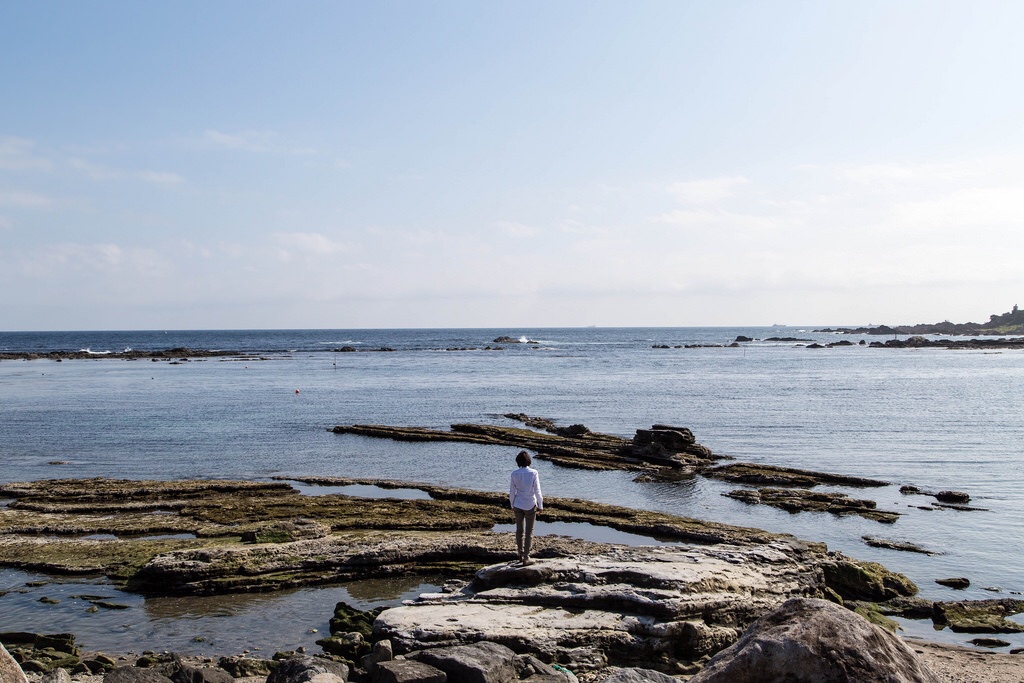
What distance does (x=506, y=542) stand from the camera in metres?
19.8

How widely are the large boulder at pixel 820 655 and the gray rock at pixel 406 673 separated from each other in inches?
164

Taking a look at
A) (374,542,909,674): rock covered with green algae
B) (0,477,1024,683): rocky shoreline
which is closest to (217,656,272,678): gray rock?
(0,477,1024,683): rocky shoreline

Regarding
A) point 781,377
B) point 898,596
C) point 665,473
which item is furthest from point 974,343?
point 898,596

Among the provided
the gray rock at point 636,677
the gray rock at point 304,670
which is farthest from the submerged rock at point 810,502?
the gray rock at point 304,670

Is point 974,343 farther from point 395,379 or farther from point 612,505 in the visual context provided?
point 612,505

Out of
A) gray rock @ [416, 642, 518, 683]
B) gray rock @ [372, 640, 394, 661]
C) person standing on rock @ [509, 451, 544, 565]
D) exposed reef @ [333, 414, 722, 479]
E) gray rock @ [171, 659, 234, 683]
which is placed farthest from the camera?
exposed reef @ [333, 414, 722, 479]

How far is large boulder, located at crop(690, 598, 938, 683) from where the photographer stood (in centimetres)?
773

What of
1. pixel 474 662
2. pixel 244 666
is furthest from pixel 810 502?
pixel 244 666

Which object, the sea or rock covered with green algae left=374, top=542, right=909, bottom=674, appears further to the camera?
the sea

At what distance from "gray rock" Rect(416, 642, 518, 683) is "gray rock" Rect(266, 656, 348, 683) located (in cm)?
122

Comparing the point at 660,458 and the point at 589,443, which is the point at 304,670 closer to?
the point at 660,458

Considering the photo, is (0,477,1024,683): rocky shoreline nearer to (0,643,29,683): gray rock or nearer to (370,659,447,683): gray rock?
(370,659,447,683): gray rock

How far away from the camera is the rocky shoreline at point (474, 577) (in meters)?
12.7

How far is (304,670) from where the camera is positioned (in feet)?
36.8
